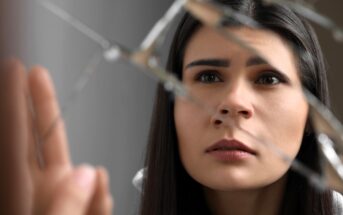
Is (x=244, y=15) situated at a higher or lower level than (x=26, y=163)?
higher

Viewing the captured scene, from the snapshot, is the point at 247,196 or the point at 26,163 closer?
the point at 26,163

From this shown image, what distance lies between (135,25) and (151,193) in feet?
0.64

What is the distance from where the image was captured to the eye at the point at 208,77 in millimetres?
364

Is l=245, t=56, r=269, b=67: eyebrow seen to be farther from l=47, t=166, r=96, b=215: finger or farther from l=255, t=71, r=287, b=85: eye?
l=47, t=166, r=96, b=215: finger

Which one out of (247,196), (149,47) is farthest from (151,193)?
(149,47)

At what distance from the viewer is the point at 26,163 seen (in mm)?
292

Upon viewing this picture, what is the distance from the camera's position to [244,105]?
36 cm

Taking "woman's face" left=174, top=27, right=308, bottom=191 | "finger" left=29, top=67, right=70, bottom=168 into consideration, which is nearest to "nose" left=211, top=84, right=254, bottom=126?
"woman's face" left=174, top=27, right=308, bottom=191

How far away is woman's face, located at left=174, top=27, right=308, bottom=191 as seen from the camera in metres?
0.35

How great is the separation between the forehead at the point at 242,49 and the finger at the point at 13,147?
13 centimetres

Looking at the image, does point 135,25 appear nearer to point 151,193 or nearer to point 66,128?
point 66,128

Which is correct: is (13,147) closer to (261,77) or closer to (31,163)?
(31,163)

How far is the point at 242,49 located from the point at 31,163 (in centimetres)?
15

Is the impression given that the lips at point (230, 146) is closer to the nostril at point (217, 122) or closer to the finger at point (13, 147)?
the nostril at point (217, 122)
